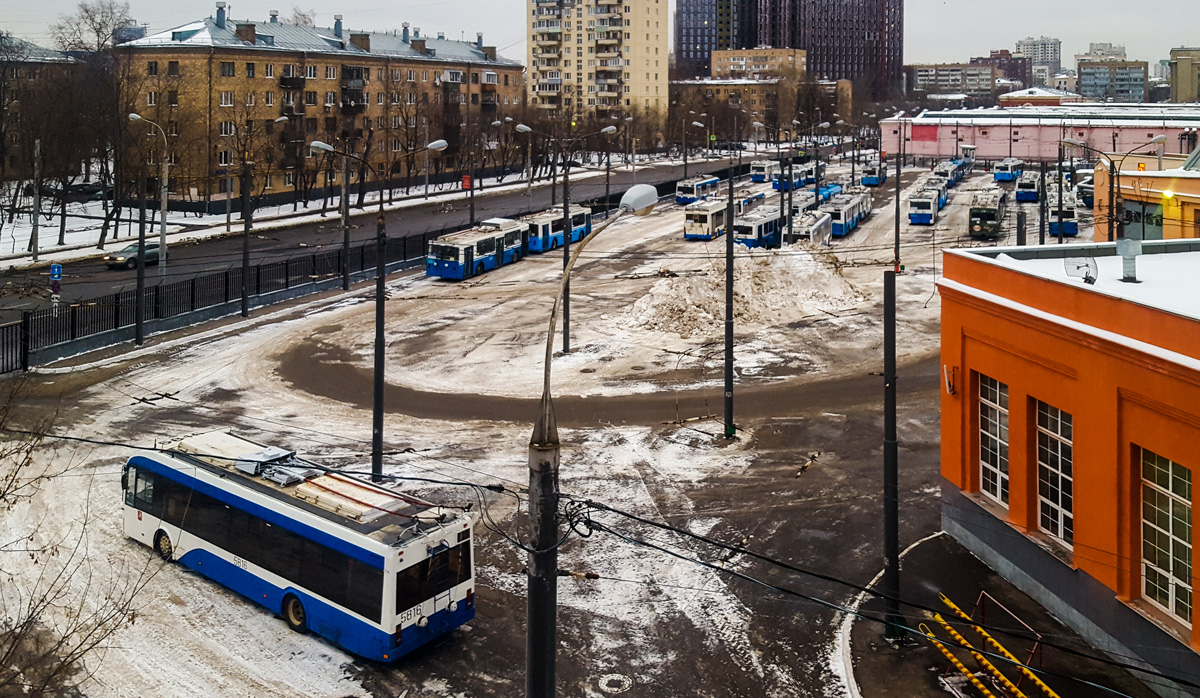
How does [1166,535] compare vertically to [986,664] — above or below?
above

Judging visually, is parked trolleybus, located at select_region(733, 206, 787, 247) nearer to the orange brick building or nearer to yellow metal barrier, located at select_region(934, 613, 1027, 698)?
the orange brick building

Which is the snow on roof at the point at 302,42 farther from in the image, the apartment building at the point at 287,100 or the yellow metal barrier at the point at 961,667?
the yellow metal barrier at the point at 961,667

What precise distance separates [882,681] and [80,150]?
206 feet

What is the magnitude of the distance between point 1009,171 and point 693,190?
31.5 m

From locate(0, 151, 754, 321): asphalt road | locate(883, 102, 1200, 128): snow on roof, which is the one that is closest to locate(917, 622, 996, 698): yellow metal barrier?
locate(0, 151, 754, 321): asphalt road

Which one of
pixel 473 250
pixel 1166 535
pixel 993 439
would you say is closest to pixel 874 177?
pixel 473 250

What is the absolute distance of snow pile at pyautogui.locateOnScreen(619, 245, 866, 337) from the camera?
36.5 meters

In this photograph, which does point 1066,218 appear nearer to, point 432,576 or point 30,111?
point 432,576

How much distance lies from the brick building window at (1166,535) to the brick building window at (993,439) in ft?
11.0

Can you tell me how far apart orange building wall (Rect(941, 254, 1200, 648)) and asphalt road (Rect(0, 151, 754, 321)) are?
30.3m

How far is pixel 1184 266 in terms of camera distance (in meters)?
18.5

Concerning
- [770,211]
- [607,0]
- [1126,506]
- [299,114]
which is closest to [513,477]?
[1126,506]

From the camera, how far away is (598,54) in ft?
477

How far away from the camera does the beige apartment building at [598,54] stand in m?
144
